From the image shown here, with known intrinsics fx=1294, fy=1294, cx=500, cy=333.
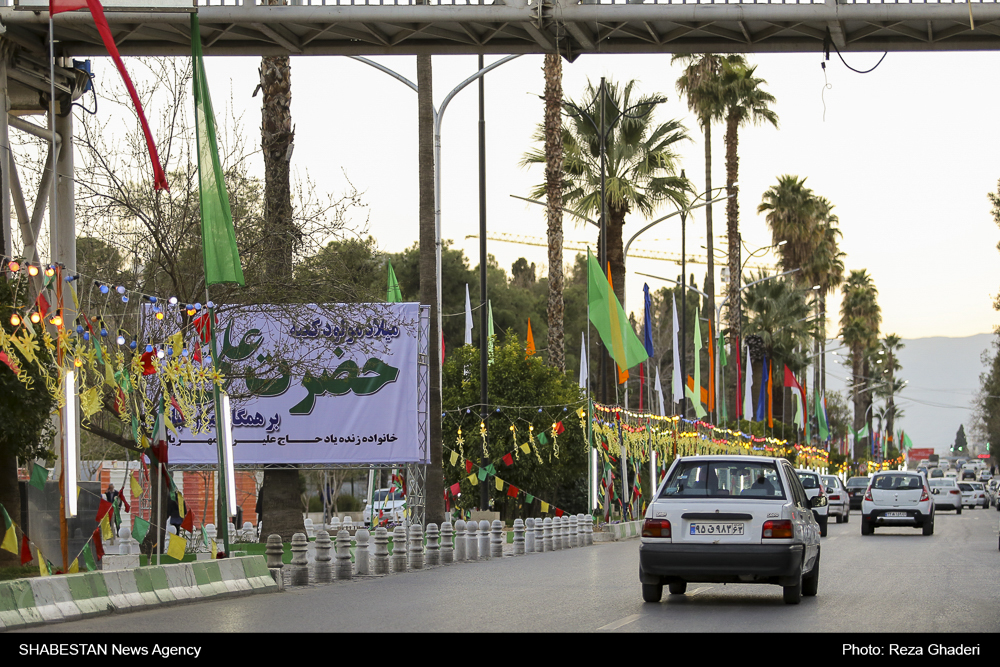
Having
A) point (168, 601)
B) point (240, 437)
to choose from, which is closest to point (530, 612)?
point (168, 601)

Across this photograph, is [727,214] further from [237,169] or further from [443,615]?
[443,615]

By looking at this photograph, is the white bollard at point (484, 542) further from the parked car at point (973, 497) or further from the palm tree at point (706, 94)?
the parked car at point (973, 497)

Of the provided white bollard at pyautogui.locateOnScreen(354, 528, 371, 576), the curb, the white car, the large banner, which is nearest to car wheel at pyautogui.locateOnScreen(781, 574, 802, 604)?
the curb

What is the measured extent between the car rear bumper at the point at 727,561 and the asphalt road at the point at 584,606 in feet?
1.26

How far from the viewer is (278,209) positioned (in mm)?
23750

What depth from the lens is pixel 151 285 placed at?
2373 cm

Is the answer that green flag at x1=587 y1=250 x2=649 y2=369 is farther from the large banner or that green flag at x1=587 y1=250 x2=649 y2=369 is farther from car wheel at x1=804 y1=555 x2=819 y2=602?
car wheel at x1=804 y1=555 x2=819 y2=602

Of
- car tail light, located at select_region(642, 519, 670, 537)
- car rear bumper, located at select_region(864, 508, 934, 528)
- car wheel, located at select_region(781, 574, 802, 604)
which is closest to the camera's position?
car tail light, located at select_region(642, 519, 670, 537)

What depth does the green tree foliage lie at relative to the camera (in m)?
37.2

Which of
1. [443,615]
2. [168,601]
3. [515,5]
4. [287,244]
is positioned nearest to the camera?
[443,615]

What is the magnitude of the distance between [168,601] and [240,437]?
13.6m

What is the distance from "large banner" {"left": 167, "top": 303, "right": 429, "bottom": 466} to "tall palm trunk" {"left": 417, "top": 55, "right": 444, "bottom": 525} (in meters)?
0.61

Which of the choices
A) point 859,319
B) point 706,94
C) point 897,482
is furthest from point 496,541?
point 859,319

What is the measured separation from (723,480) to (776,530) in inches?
41.6
